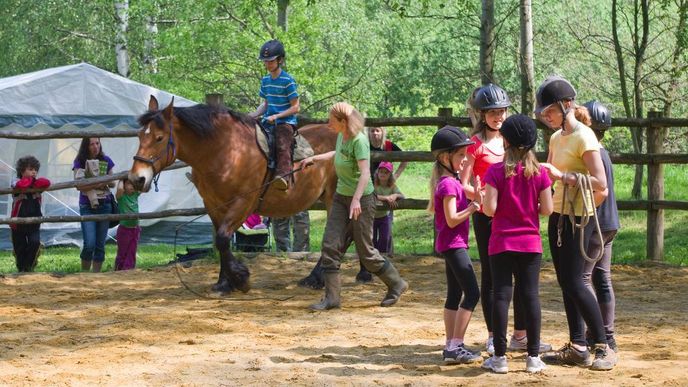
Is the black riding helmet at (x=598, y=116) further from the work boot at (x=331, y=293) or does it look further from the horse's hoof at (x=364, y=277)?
the horse's hoof at (x=364, y=277)

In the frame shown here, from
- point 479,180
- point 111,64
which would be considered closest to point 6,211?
point 479,180

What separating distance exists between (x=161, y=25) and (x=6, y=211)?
17047mm

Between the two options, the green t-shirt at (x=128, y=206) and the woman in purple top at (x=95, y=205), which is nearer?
the woman in purple top at (x=95, y=205)

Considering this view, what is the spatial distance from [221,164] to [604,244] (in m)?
4.00

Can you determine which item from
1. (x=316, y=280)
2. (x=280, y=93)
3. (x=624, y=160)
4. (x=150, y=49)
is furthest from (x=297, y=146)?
(x=150, y=49)

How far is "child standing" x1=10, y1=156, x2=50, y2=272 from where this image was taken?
10801 mm

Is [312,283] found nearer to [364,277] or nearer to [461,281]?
[364,277]

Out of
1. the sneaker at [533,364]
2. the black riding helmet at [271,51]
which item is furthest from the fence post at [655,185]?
the sneaker at [533,364]

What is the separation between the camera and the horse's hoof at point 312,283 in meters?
9.67

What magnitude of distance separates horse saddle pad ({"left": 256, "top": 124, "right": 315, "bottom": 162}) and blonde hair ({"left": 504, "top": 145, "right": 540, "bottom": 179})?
405 cm

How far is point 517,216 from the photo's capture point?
5676mm

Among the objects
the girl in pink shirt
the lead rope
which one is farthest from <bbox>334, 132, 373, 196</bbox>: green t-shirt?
the lead rope

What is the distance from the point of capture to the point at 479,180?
20.3 ft

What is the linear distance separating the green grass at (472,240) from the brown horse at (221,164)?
2.54 metres
